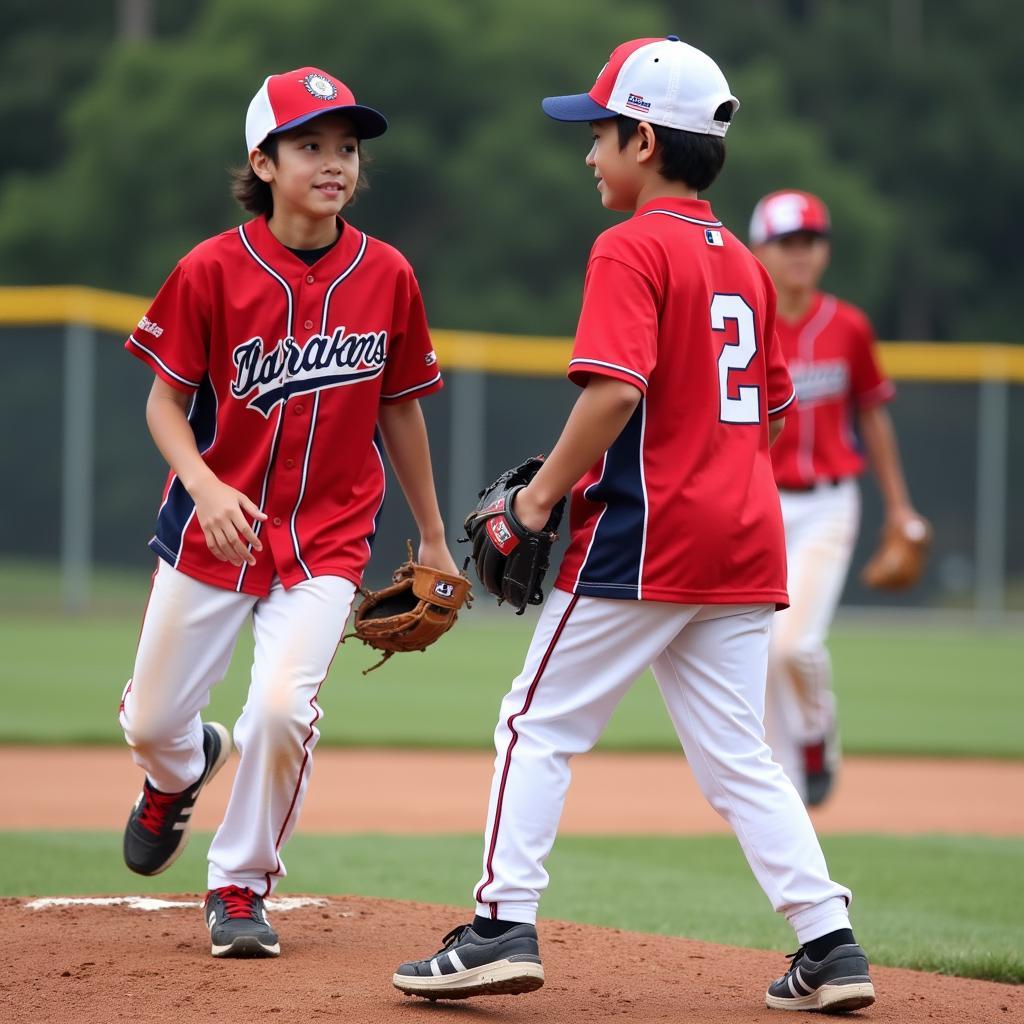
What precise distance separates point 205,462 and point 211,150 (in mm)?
26276

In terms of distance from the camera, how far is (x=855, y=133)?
36.4m

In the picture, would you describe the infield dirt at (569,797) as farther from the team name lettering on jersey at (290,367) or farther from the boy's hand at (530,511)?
the boy's hand at (530,511)

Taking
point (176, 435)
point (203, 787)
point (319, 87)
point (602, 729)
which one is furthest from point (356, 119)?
point (203, 787)

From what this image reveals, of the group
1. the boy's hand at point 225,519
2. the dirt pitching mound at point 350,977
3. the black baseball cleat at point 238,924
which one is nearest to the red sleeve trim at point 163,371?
the boy's hand at point 225,519

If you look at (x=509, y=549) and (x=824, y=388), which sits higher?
(x=824, y=388)

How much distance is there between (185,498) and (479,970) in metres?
1.25

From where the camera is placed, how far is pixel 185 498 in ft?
12.4

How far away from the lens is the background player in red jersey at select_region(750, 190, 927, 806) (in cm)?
624

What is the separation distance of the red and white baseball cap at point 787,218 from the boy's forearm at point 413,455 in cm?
257

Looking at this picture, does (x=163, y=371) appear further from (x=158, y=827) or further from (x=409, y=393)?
(x=158, y=827)

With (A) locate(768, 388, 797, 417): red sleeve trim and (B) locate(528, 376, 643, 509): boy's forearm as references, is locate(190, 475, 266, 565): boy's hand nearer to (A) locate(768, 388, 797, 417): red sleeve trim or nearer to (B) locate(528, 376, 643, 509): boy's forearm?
(B) locate(528, 376, 643, 509): boy's forearm

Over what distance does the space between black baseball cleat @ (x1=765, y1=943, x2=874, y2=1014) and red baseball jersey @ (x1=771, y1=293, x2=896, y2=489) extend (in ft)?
10.7

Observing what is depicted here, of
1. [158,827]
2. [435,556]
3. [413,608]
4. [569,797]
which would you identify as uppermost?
[435,556]

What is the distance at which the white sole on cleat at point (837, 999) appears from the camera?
3.19 meters
